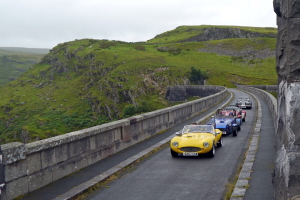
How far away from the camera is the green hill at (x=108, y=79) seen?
3366 inches

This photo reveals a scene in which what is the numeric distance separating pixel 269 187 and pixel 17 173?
5.63m

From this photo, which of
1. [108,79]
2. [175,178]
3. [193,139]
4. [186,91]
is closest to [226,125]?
[193,139]

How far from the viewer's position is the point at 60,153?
9.23 meters

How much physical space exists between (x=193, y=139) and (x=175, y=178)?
129 inches

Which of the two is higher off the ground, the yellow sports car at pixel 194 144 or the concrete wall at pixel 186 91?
the yellow sports car at pixel 194 144

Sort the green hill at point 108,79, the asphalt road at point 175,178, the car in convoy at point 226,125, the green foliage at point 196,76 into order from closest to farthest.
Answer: the asphalt road at point 175,178 → the car in convoy at point 226,125 → the green hill at point 108,79 → the green foliage at point 196,76

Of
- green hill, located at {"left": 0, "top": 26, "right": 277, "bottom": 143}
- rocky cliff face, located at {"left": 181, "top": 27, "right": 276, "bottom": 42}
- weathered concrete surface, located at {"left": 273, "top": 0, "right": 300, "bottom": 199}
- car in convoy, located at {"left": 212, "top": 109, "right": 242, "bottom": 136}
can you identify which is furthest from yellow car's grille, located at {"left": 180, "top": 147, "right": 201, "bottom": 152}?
rocky cliff face, located at {"left": 181, "top": 27, "right": 276, "bottom": 42}

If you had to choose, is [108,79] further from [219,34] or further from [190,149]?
[219,34]

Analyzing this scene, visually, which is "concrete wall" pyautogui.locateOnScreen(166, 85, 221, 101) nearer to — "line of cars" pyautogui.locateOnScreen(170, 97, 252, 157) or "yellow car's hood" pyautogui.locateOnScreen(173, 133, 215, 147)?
"line of cars" pyautogui.locateOnScreen(170, 97, 252, 157)

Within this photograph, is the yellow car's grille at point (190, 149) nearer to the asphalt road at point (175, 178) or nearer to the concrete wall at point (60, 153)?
the asphalt road at point (175, 178)

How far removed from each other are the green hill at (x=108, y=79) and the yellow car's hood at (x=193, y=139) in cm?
6263

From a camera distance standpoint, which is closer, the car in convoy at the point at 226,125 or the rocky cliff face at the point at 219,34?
the car in convoy at the point at 226,125

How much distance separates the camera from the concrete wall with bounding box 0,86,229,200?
7.44 meters

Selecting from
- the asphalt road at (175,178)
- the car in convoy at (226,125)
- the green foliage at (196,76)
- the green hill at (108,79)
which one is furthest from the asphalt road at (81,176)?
the green foliage at (196,76)
